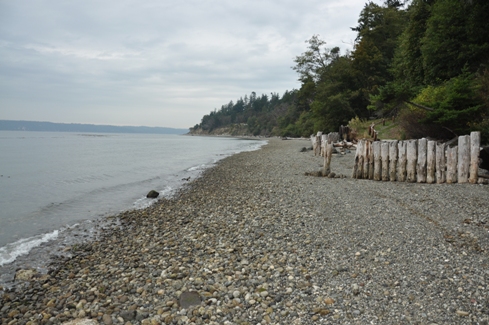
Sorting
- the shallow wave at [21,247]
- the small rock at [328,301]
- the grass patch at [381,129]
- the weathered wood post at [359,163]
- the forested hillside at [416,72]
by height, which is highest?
the forested hillside at [416,72]

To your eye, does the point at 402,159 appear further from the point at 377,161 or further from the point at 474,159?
the point at 474,159

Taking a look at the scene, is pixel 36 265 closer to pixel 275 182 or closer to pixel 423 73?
pixel 275 182

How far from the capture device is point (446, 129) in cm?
1567

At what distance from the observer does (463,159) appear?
1001 cm

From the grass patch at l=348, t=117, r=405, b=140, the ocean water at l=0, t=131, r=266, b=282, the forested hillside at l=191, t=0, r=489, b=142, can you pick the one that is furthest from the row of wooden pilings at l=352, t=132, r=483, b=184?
the grass patch at l=348, t=117, r=405, b=140

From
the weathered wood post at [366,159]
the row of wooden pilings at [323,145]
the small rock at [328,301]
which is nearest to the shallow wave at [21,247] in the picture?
the small rock at [328,301]

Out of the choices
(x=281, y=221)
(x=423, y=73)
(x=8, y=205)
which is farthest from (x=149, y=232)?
(x=423, y=73)

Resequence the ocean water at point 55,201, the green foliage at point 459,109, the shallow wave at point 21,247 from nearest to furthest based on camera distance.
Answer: the shallow wave at point 21,247
the ocean water at point 55,201
the green foliage at point 459,109

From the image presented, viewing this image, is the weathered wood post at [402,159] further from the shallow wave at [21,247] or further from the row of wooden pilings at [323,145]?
the shallow wave at [21,247]

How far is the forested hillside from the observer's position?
1468 cm

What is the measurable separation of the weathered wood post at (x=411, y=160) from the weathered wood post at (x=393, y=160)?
1.47 ft

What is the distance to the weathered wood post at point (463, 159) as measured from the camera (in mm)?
9848

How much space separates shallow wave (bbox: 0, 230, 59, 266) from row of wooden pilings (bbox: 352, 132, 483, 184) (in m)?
10.6

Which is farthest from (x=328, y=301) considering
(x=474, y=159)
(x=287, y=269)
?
(x=474, y=159)
